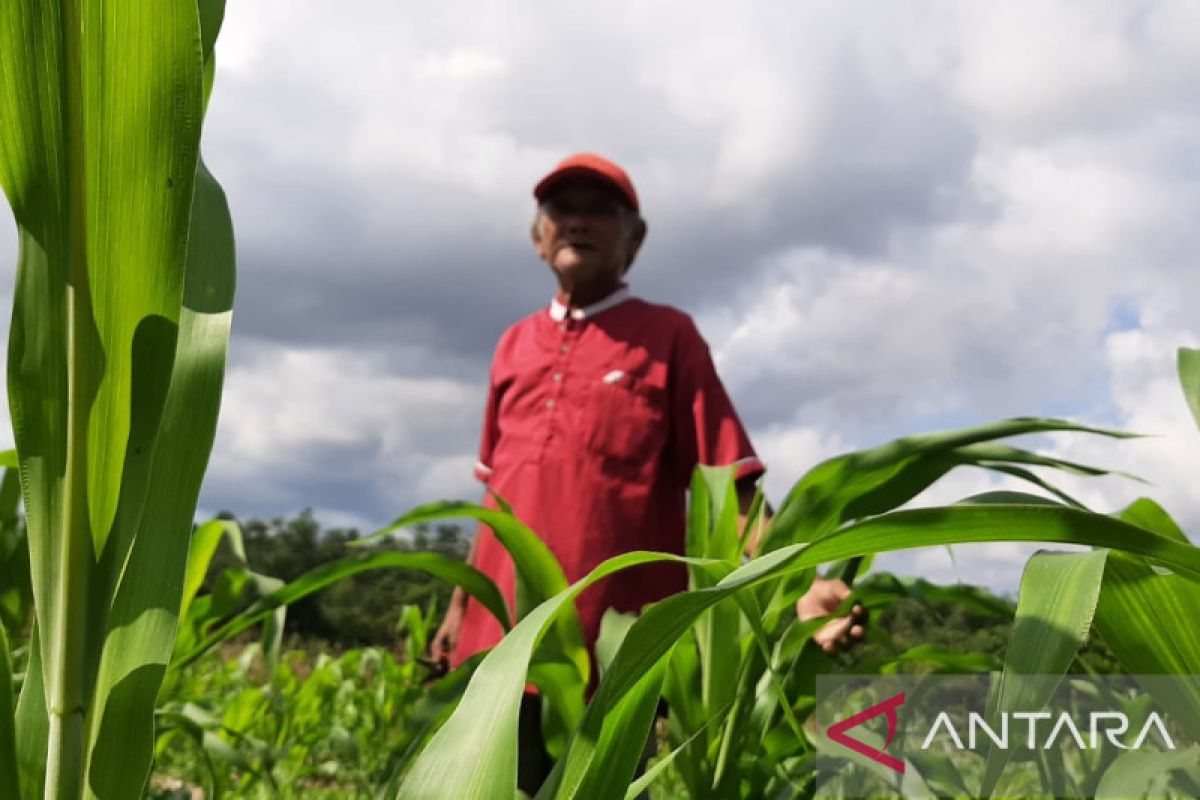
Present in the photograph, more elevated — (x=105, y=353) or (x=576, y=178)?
(x=576, y=178)

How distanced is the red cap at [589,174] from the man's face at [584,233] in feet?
0.06

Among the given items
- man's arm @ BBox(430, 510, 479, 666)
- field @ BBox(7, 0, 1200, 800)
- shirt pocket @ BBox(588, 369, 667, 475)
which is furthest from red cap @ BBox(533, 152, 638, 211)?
field @ BBox(7, 0, 1200, 800)

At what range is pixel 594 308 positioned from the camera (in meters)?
1.94

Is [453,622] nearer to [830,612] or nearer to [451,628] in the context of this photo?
[451,628]

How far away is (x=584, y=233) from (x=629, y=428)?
15.6 inches

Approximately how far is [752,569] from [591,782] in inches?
6.8

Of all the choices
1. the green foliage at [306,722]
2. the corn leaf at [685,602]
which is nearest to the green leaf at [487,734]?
the corn leaf at [685,602]

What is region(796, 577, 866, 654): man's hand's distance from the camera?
3.01ft

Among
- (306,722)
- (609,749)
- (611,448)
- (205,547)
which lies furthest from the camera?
(306,722)

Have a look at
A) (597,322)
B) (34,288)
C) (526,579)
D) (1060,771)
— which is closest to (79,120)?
(34,288)

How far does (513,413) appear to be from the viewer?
1.93 m

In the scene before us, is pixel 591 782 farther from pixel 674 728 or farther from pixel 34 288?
pixel 674 728

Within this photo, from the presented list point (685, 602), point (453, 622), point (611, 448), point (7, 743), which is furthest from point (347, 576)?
point (453, 622)

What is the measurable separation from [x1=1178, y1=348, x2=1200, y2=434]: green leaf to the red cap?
1348 mm
